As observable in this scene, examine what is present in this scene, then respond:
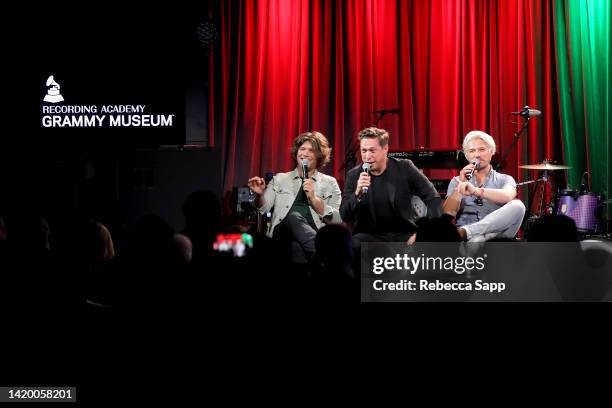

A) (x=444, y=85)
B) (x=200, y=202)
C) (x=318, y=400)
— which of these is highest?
(x=444, y=85)

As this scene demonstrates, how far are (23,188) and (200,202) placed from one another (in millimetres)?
3008

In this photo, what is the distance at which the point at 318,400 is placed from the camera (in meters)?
1.68

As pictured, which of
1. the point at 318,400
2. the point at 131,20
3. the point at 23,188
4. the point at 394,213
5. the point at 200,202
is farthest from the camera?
the point at 131,20

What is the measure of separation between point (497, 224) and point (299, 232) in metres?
1.07

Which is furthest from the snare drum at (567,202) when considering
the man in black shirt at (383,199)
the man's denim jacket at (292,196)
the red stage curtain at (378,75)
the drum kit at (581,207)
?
the man's denim jacket at (292,196)

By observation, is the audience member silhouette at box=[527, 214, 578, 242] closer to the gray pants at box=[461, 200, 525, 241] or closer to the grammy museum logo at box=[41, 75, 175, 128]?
the gray pants at box=[461, 200, 525, 241]

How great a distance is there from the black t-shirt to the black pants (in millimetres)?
298

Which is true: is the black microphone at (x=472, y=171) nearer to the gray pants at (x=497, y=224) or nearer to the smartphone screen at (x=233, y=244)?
the gray pants at (x=497, y=224)

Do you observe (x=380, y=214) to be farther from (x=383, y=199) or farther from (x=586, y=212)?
(x=586, y=212)

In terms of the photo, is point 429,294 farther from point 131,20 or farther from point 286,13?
point 286,13

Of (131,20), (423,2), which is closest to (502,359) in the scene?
(131,20)

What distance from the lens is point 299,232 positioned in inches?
149

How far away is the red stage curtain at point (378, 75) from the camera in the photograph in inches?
259

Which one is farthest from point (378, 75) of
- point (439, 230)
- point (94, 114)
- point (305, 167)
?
point (439, 230)
